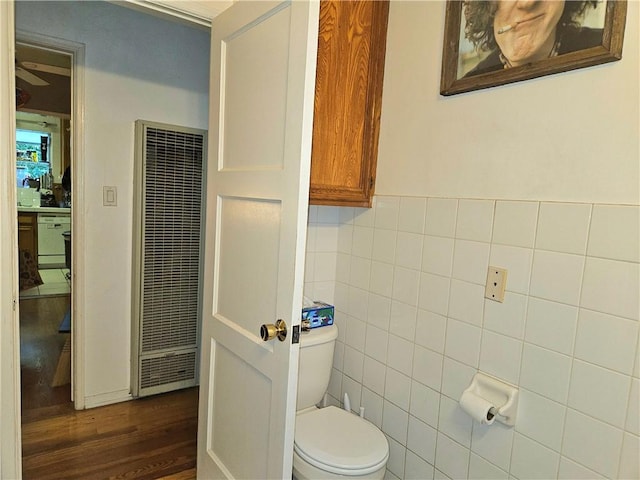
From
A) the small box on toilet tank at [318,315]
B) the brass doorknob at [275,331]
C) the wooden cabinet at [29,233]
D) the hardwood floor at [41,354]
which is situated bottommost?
the hardwood floor at [41,354]

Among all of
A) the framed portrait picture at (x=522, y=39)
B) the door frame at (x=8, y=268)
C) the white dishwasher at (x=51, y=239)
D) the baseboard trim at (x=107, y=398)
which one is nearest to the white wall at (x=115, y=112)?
the baseboard trim at (x=107, y=398)

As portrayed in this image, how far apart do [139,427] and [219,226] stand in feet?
4.46

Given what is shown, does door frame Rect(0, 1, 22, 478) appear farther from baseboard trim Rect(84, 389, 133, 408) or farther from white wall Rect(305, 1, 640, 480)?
white wall Rect(305, 1, 640, 480)

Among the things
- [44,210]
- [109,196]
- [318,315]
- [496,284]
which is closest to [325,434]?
[318,315]

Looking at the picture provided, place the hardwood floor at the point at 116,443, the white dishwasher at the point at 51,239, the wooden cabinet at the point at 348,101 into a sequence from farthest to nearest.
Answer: the white dishwasher at the point at 51,239, the hardwood floor at the point at 116,443, the wooden cabinet at the point at 348,101

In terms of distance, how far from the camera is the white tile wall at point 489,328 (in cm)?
99

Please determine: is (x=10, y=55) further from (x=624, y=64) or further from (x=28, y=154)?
(x=28, y=154)

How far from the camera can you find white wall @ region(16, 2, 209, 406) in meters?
2.15

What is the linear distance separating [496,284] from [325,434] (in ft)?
2.73

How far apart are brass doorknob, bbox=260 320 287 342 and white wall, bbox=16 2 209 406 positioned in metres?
1.49

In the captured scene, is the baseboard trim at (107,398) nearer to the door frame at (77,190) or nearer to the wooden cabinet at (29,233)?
the door frame at (77,190)

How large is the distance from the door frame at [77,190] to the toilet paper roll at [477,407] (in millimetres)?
2036

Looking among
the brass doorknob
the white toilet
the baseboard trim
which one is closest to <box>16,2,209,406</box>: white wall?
the baseboard trim

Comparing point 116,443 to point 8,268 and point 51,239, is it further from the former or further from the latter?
point 51,239
